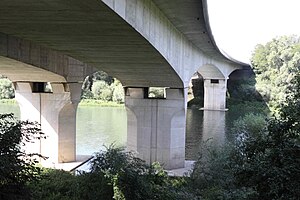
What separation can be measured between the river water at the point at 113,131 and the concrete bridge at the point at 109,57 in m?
3.81

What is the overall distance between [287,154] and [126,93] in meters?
13.3

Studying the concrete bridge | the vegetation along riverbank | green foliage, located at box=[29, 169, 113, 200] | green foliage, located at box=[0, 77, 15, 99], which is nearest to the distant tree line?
green foliage, located at box=[0, 77, 15, 99]

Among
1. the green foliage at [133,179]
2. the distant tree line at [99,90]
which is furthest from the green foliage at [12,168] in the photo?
the distant tree line at [99,90]

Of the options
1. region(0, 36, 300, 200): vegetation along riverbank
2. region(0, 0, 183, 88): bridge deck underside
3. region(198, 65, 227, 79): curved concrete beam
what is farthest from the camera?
region(198, 65, 227, 79): curved concrete beam

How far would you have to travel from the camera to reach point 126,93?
2209 centimetres

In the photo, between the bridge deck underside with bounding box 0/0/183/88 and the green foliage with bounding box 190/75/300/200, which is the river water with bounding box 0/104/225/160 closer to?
the bridge deck underside with bounding box 0/0/183/88

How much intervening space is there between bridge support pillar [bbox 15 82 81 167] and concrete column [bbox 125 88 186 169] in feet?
12.6

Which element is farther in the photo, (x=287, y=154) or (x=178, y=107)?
(x=178, y=107)

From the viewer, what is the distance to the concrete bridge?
10.2m

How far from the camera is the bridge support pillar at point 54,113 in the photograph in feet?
75.4

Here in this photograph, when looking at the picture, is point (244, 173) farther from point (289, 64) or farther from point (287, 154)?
point (289, 64)

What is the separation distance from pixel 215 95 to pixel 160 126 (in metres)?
37.4

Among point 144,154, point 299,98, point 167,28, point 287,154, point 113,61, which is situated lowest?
point 144,154

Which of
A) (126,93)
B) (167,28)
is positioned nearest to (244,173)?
(167,28)
